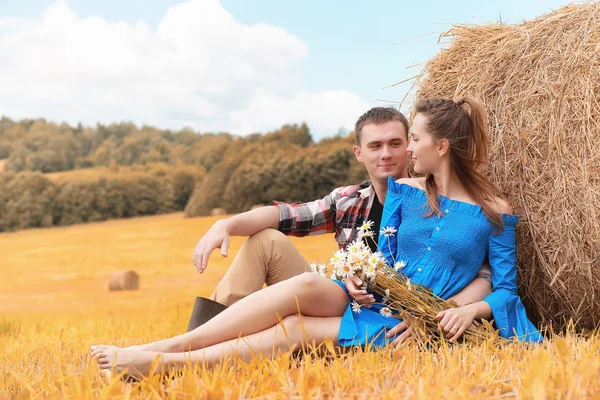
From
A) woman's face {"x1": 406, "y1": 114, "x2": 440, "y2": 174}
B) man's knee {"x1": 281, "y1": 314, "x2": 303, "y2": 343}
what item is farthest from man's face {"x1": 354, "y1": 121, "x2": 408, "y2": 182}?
man's knee {"x1": 281, "y1": 314, "x2": 303, "y2": 343}

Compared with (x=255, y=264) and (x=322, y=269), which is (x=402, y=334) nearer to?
(x=322, y=269)

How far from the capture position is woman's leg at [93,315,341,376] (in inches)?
108

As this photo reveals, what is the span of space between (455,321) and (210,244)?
1.32m

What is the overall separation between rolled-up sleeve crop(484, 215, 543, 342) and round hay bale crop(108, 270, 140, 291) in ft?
23.7

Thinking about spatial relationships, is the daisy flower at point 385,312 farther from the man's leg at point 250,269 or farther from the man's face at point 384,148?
the man's face at point 384,148

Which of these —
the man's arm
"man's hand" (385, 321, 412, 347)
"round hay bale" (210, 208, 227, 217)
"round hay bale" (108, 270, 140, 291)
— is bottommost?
"round hay bale" (108, 270, 140, 291)

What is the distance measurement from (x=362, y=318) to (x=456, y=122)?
1121mm

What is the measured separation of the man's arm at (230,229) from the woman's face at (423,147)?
3.01 feet

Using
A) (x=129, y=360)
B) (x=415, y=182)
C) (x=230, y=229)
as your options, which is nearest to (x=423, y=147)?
(x=415, y=182)

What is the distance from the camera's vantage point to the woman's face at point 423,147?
325 cm

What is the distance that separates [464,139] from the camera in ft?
10.7

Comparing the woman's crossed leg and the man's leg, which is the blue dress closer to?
the woman's crossed leg

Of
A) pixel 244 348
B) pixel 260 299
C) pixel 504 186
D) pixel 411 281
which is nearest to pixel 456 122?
pixel 504 186

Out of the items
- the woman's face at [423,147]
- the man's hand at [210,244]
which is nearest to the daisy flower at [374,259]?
the woman's face at [423,147]
